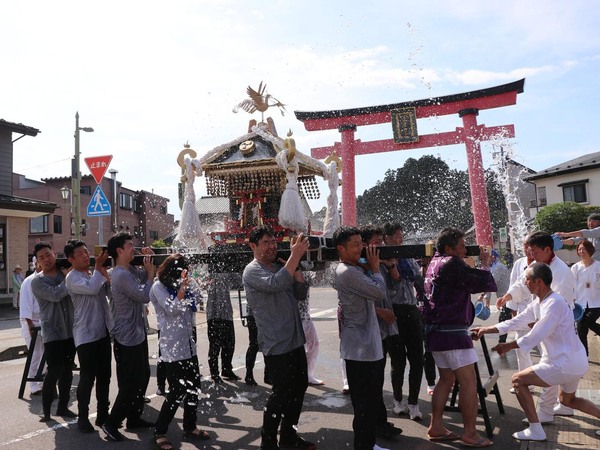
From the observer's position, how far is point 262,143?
7719 mm

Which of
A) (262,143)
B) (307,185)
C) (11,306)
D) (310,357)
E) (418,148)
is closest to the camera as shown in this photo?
(310,357)

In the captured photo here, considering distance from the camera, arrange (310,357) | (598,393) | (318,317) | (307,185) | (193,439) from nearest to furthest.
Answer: (193,439) → (598,393) → (310,357) → (307,185) → (318,317)

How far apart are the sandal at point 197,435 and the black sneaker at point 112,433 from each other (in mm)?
650

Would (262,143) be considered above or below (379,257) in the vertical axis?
above

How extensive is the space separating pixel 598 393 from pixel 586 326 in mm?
1437

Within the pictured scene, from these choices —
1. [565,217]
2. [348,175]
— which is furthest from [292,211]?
[565,217]

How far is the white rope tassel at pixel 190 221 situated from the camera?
745 centimetres

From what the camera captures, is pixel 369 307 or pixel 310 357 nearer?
pixel 369 307

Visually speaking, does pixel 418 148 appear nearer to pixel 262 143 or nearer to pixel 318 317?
pixel 318 317

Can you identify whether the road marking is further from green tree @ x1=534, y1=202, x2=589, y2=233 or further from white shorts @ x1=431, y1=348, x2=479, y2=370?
green tree @ x1=534, y1=202, x2=589, y2=233

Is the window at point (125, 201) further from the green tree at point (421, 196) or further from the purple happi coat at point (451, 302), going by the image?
the purple happi coat at point (451, 302)

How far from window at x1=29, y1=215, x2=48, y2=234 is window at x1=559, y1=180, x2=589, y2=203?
114ft

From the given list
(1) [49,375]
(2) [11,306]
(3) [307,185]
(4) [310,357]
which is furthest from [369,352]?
(2) [11,306]

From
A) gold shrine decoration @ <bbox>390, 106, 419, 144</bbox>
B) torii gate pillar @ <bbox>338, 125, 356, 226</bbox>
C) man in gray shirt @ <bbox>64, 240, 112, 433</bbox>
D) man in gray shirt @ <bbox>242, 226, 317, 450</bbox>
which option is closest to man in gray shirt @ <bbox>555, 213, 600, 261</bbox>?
man in gray shirt @ <bbox>242, 226, 317, 450</bbox>
